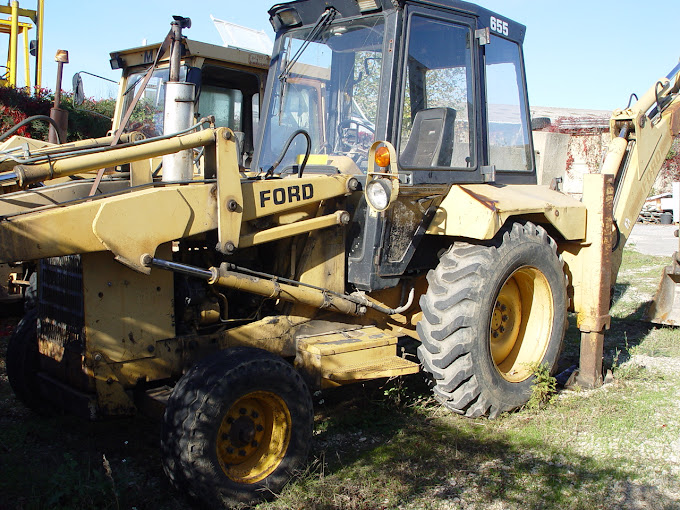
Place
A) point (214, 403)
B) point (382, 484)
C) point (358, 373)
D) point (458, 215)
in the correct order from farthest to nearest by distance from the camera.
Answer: point (458, 215) → point (358, 373) → point (382, 484) → point (214, 403)

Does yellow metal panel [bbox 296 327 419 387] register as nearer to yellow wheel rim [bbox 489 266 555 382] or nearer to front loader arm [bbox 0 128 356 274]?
front loader arm [bbox 0 128 356 274]

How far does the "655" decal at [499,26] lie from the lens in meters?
5.05

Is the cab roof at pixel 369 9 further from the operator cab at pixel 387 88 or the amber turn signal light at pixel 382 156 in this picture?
the amber turn signal light at pixel 382 156

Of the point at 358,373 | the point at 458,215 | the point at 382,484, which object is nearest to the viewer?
the point at 382,484

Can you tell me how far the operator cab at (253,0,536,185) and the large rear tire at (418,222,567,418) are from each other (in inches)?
22.9

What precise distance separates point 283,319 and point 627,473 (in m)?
2.15

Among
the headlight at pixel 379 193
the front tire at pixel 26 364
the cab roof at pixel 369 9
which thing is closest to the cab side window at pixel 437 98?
the cab roof at pixel 369 9

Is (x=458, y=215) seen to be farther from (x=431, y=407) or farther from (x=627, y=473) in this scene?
(x=627, y=473)

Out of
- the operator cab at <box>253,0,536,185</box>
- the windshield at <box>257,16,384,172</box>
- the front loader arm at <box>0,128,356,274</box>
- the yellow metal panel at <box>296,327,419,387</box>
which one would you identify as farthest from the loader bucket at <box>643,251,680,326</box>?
the front loader arm at <box>0,128,356,274</box>

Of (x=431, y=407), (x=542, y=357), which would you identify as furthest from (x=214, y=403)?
(x=542, y=357)

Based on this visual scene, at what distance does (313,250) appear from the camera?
4.30m

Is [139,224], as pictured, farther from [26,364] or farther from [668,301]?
[668,301]

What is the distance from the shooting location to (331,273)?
438 centimetres

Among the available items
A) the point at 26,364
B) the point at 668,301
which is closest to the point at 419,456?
the point at 26,364
